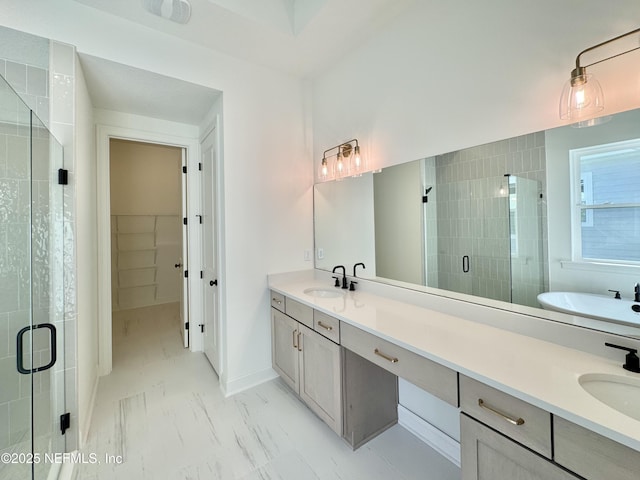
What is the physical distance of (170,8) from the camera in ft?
6.06

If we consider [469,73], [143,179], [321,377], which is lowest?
[321,377]

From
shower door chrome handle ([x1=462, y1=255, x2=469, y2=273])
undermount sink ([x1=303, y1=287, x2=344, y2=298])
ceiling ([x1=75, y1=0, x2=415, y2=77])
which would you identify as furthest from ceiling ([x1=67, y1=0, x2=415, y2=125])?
undermount sink ([x1=303, y1=287, x2=344, y2=298])

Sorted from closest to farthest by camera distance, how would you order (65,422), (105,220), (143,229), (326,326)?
(65,422)
(326,326)
(105,220)
(143,229)

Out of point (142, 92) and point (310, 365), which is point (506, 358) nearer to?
point (310, 365)

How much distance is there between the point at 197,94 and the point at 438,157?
81.1 inches

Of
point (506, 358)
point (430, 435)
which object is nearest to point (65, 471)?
point (430, 435)

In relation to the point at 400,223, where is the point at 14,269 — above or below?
below

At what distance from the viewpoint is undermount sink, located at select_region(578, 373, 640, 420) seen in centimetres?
98

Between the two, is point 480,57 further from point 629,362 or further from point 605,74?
point 629,362

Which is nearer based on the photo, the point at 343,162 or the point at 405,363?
the point at 405,363

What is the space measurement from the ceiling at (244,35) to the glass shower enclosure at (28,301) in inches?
29.1

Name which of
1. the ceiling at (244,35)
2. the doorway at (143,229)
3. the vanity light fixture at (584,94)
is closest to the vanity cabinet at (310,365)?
the vanity light fixture at (584,94)

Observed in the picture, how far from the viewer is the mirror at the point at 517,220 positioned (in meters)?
1.20

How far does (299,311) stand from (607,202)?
1.85 m
